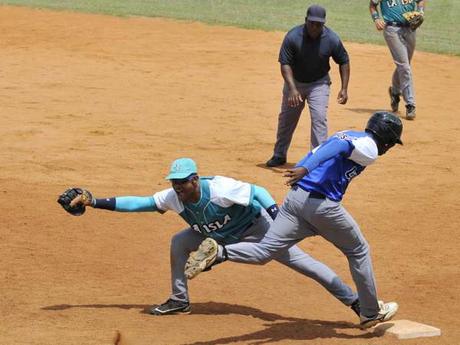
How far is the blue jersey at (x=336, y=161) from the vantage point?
8.87 meters

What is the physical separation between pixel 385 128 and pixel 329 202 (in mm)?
775

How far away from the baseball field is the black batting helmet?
1.74 metres

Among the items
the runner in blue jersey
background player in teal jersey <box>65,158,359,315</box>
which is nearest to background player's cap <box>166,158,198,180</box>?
background player in teal jersey <box>65,158,359,315</box>

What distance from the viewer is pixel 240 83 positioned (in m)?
21.2

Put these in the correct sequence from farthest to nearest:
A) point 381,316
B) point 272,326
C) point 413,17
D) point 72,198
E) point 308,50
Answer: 1. point 413,17
2. point 308,50
3. point 272,326
4. point 381,316
5. point 72,198

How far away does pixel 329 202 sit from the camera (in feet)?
29.8

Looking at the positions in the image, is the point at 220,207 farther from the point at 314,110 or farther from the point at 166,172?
the point at 166,172

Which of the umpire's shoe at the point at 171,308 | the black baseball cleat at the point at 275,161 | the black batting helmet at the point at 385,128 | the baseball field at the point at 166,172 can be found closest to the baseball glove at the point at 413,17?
the baseball field at the point at 166,172

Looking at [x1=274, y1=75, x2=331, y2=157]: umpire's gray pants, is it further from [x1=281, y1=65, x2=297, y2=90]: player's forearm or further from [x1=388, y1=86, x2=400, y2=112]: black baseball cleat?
[x1=388, y1=86, x2=400, y2=112]: black baseball cleat

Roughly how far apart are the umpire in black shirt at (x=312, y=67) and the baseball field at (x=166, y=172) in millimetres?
1086

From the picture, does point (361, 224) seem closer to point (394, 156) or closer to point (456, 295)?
point (456, 295)

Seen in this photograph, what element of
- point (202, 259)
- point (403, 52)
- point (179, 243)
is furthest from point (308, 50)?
point (202, 259)

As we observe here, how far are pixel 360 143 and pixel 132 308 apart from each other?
8.78 feet

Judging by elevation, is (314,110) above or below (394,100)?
above
